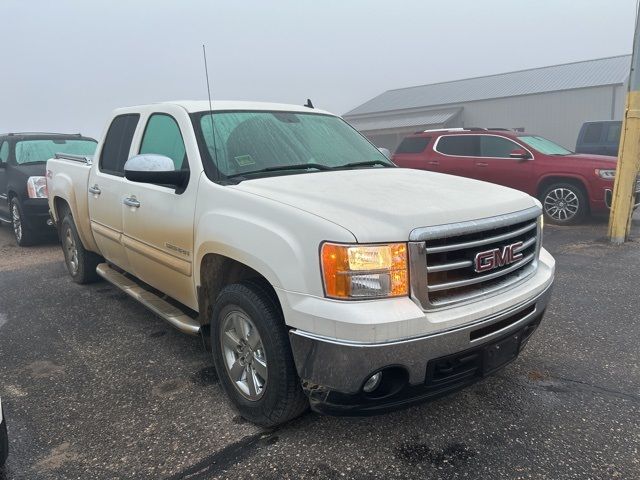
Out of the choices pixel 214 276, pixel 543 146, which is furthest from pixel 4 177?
pixel 543 146

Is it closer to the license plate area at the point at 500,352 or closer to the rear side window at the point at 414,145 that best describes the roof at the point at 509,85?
the rear side window at the point at 414,145

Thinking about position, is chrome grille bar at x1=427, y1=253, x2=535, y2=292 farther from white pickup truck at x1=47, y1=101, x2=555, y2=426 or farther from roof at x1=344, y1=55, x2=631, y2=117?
roof at x1=344, y1=55, x2=631, y2=117

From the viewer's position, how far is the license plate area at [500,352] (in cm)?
246

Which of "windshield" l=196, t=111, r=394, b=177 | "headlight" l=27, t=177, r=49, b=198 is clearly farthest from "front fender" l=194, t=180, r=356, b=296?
"headlight" l=27, t=177, r=49, b=198

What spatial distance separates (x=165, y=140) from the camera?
3.62 meters

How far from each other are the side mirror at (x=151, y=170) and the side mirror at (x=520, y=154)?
24.9ft

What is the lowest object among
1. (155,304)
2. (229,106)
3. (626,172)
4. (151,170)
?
(155,304)

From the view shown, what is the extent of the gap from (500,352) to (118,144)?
3482mm

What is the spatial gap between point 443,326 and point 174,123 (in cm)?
235

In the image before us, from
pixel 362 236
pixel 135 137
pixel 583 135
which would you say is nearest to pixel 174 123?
pixel 135 137

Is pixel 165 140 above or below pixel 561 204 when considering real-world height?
above

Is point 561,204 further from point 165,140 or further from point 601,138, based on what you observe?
point 165,140

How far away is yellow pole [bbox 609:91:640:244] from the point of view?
267 inches

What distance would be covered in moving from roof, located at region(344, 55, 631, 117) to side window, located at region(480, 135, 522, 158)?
20193 mm
